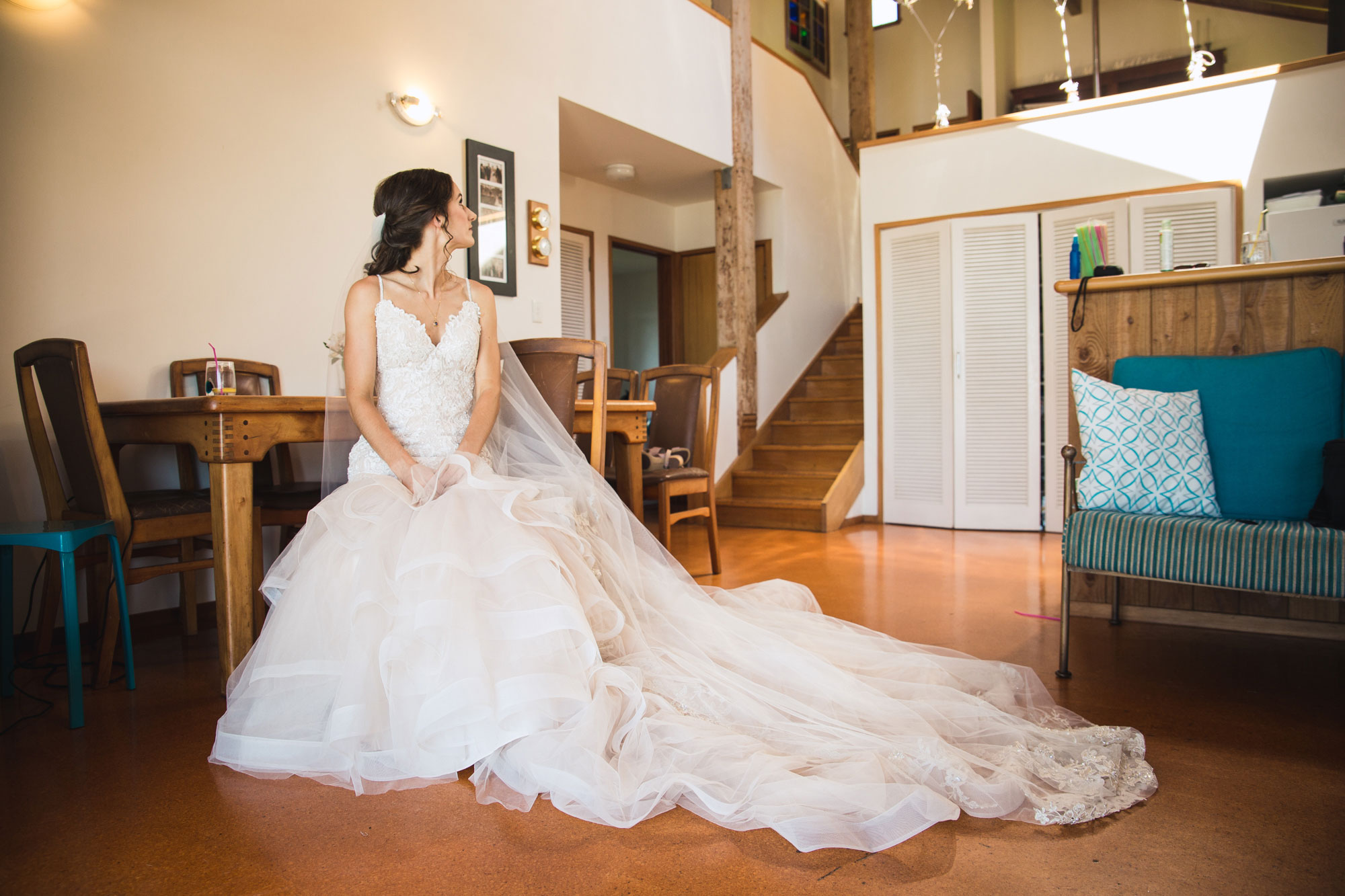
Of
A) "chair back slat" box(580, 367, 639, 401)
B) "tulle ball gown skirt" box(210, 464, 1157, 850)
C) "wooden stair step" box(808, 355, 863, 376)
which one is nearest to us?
"tulle ball gown skirt" box(210, 464, 1157, 850)

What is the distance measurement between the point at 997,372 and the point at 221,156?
444 cm

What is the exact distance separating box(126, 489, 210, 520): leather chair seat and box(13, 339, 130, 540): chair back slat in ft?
0.23

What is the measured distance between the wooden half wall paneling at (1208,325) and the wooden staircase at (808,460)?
258cm

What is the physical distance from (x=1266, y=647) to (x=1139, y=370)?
939mm

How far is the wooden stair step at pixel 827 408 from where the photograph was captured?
6.39 m

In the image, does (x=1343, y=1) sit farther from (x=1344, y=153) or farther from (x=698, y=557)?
(x=698, y=557)

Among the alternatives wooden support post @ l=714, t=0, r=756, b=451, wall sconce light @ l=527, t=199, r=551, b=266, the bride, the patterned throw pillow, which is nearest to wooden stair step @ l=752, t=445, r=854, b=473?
wooden support post @ l=714, t=0, r=756, b=451

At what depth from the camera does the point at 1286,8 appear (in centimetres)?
733

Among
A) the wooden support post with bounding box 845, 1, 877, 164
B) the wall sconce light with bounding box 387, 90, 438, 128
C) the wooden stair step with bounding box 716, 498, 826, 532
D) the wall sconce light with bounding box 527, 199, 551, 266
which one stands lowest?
the wooden stair step with bounding box 716, 498, 826, 532

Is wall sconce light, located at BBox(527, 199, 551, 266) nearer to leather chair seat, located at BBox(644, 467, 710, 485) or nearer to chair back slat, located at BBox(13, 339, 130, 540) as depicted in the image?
leather chair seat, located at BBox(644, 467, 710, 485)

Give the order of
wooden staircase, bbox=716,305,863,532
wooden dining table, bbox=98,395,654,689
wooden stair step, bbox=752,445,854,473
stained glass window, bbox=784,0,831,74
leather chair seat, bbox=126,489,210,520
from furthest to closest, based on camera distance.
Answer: stained glass window, bbox=784,0,831,74
wooden stair step, bbox=752,445,854,473
wooden staircase, bbox=716,305,863,532
leather chair seat, bbox=126,489,210,520
wooden dining table, bbox=98,395,654,689

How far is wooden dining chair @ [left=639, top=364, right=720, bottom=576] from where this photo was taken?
144 inches

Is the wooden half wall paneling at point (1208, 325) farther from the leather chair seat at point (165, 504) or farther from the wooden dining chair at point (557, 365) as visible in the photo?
the leather chair seat at point (165, 504)

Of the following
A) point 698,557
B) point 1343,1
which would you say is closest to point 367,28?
point 698,557
